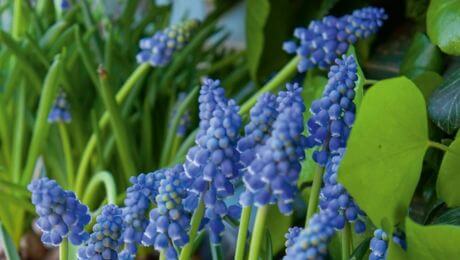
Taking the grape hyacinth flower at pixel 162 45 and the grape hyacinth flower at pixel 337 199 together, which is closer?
the grape hyacinth flower at pixel 337 199

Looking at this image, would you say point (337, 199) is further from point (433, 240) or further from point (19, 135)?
point (19, 135)

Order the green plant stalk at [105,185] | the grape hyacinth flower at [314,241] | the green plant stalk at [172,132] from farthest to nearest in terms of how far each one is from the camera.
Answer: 1. the green plant stalk at [172,132]
2. the green plant stalk at [105,185]
3. the grape hyacinth flower at [314,241]

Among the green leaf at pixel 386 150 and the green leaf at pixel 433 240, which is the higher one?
the green leaf at pixel 386 150

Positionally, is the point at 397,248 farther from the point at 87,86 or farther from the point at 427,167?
the point at 87,86

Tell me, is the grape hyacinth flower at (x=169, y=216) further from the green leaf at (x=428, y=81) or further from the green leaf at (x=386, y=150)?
the green leaf at (x=428, y=81)

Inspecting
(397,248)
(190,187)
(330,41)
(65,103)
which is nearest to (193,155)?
(190,187)

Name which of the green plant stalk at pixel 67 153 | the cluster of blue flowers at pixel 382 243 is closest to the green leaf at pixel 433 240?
the cluster of blue flowers at pixel 382 243

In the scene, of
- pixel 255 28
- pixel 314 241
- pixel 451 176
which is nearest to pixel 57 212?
pixel 314 241
